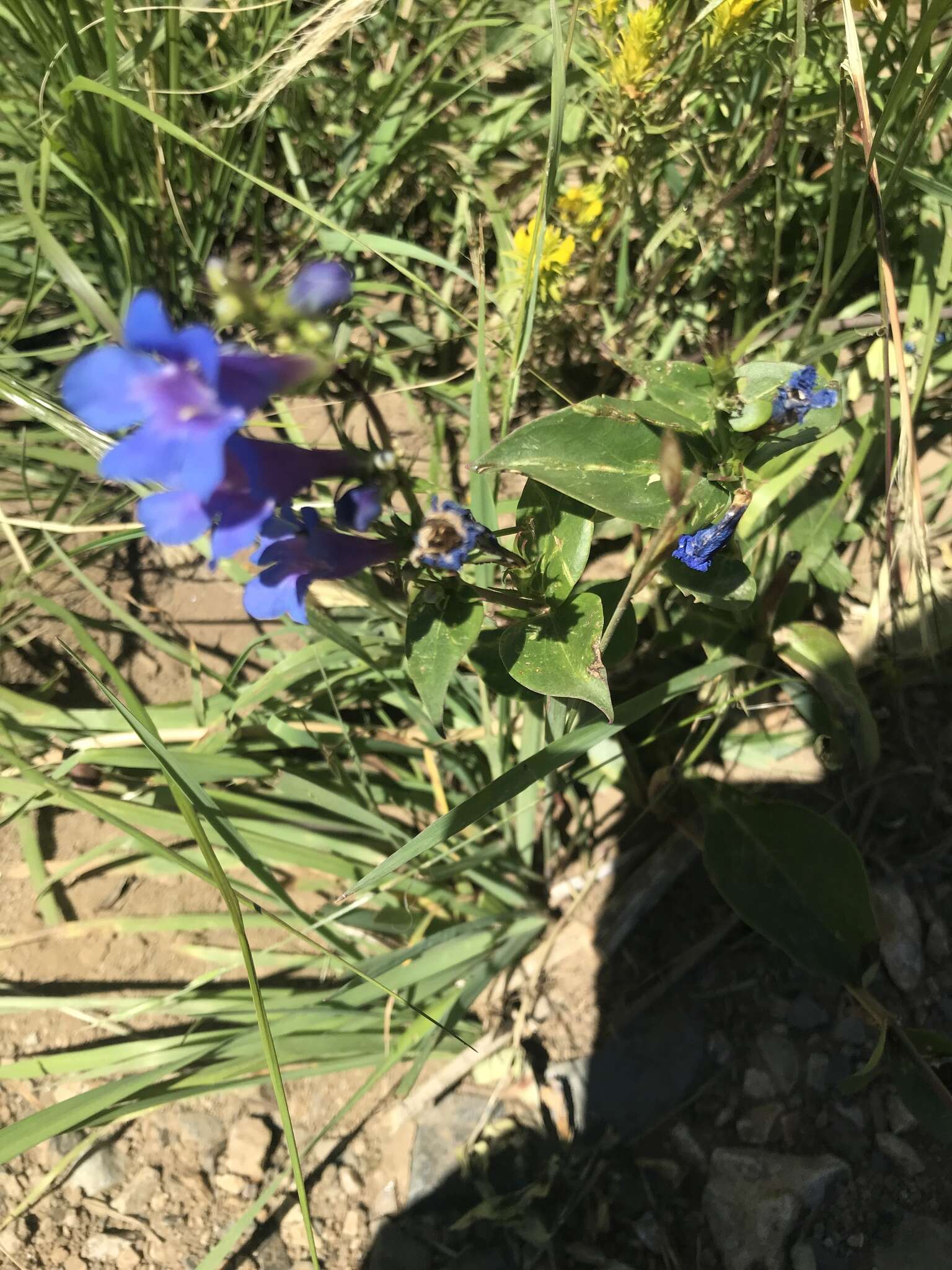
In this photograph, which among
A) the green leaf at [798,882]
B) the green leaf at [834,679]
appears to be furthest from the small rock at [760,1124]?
the green leaf at [834,679]

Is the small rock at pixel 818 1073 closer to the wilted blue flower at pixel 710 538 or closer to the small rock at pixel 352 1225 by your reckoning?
the small rock at pixel 352 1225

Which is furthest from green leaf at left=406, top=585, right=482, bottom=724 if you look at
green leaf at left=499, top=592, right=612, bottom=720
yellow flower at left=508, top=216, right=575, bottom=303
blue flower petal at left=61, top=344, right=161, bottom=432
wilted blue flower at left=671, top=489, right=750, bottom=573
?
yellow flower at left=508, top=216, right=575, bottom=303

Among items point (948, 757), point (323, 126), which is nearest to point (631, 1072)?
point (948, 757)

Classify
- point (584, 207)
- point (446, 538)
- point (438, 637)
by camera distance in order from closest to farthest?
point (446, 538)
point (438, 637)
point (584, 207)

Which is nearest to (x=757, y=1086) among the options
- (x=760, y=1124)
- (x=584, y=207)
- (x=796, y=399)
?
(x=760, y=1124)

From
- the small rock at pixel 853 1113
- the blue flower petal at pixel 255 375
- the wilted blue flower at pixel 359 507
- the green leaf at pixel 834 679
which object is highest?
the blue flower petal at pixel 255 375

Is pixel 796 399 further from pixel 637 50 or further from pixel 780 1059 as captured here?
pixel 780 1059

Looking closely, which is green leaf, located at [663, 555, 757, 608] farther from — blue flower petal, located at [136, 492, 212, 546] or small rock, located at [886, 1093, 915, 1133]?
small rock, located at [886, 1093, 915, 1133]
